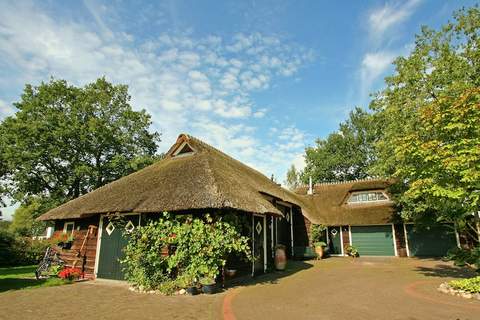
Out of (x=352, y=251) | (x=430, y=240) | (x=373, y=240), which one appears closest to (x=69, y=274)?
(x=352, y=251)

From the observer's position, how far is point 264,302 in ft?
28.9

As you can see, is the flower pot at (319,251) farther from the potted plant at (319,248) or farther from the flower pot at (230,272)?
the flower pot at (230,272)

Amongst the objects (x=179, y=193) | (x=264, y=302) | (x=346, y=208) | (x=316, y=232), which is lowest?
(x=264, y=302)

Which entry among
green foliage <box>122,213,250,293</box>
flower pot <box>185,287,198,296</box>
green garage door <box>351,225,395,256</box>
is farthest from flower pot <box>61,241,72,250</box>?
green garage door <box>351,225,395,256</box>

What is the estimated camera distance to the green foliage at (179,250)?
34.1 feet

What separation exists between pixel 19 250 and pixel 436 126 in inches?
1140

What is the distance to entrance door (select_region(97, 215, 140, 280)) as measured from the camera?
43.0 feet

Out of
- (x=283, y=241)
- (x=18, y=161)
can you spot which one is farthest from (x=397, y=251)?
(x=18, y=161)

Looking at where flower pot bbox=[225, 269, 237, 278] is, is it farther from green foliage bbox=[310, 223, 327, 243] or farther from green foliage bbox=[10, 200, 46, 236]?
green foliage bbox=[10, 200, 46, 236]

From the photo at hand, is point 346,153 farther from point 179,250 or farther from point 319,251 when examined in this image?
point 179,250

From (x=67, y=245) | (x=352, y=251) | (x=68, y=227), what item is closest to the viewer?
(x=67, y=245)

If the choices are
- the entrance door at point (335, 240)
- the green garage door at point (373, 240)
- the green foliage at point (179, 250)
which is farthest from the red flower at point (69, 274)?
the green garage door at point (373, 240)

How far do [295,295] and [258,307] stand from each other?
2.04 m

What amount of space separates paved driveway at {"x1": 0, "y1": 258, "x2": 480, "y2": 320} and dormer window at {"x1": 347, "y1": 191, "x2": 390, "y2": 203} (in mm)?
13391
